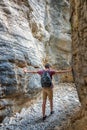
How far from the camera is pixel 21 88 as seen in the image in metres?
9.29

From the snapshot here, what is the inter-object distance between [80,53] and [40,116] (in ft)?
11.7

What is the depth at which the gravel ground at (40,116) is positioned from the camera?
813 cm

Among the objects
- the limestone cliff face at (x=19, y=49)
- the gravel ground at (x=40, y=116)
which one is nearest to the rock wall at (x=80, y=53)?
the gravel ground at (x=40, y=116)

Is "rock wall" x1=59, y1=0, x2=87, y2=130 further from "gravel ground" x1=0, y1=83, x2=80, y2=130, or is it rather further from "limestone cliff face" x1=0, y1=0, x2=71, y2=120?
"limestone cliff face" x1=0, y1=0, x2=71, y2=120

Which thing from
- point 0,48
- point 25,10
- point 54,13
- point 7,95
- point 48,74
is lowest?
point 7,95

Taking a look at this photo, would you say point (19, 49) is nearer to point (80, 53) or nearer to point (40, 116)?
point (40, 116)

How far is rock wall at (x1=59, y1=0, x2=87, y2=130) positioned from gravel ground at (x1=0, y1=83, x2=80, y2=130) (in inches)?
52.0

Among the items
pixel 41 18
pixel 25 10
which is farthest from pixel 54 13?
pixel 25 10

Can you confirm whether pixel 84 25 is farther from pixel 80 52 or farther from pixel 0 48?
pixel 0 48

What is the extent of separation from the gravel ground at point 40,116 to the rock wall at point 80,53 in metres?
1.32

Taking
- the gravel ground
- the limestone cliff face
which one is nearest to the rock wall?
the gravel ground

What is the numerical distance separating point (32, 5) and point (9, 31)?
11.8 feet

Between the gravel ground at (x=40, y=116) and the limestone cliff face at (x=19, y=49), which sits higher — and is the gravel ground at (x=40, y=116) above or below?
below

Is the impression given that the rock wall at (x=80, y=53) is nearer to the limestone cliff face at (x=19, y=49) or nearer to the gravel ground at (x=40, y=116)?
the gravel ground at (x=40, y=116)
